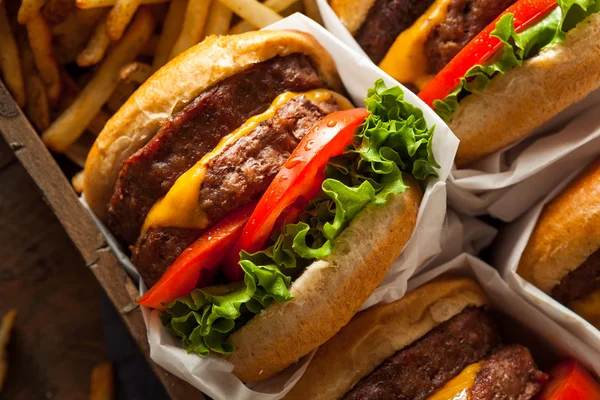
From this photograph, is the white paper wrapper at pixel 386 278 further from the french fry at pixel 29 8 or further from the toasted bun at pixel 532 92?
the french fry at pixel 29 8

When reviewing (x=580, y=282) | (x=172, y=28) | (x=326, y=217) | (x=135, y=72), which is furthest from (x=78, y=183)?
(x=580, y=282)

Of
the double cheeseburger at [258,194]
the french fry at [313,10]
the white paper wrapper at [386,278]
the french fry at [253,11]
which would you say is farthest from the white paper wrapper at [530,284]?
the french fry at [253,11]

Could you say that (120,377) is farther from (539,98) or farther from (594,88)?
(594,88)

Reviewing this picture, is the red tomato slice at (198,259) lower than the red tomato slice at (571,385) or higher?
higher

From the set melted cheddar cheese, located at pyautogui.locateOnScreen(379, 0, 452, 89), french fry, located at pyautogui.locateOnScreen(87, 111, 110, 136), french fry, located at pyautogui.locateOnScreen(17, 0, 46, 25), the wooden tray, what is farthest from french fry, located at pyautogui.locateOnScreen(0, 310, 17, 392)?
melted cheddar cheese, located at pyautogui.locateOnScreen(379, 0, 452, 89)

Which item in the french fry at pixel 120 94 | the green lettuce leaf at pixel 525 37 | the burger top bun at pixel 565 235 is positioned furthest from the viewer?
the french fry at pixel 120 94

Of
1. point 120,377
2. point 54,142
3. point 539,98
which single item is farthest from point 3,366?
point 539,98

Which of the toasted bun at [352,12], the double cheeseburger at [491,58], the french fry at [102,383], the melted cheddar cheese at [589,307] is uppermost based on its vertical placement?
the toasted bun at [352,12]
